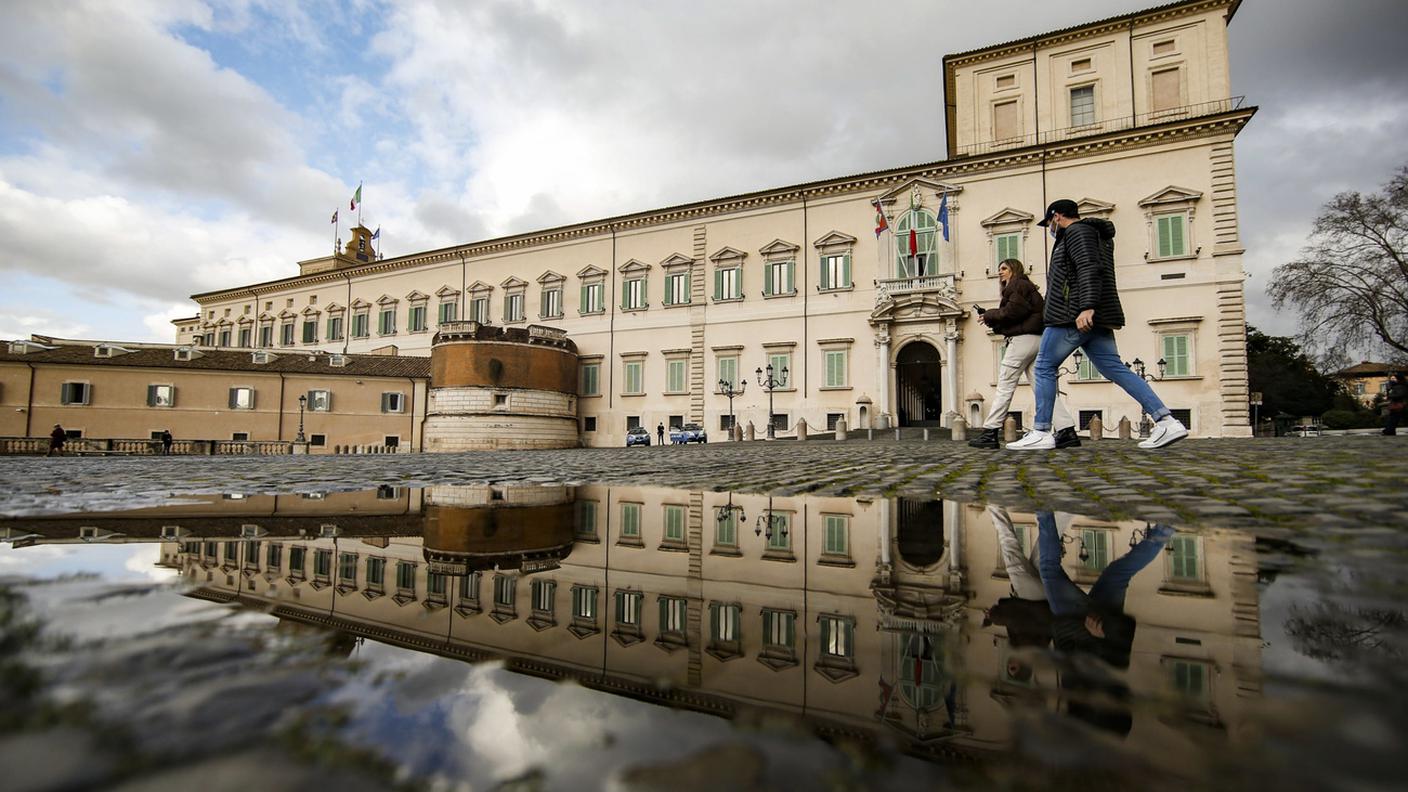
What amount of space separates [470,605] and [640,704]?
0.71 m

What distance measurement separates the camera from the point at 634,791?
1.99 ft

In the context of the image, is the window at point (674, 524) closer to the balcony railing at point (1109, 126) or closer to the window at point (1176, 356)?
the window at point (1176, 356)

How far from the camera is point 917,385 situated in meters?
28.7

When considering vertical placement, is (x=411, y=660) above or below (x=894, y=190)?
below

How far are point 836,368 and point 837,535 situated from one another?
966 inches

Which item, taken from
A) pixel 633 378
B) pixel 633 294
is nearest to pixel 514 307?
pixel 633 294

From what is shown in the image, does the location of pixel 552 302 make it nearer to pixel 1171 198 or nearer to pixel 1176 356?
pixel 1171 198

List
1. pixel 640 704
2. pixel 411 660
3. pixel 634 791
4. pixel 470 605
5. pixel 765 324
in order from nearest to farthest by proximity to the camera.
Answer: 1. pixel 634 791
2. pixel 640 704
3. pixel 411 660
4. pixel 470 605
5. pixel 765 324

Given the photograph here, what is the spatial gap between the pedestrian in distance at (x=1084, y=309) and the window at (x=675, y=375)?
76.5 ft

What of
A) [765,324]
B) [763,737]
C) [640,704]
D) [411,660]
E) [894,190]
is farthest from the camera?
[765,324]

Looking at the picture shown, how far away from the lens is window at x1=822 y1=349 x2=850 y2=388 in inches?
1033

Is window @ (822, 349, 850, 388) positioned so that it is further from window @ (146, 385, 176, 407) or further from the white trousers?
window @ (146, 385, 176, 407)

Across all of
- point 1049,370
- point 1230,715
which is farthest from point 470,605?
point 1049,370

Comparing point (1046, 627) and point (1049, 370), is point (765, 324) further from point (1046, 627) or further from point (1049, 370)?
point (1046, 627)
